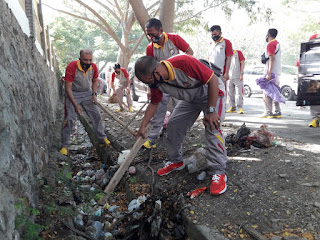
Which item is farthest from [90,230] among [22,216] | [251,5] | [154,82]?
[251,5]

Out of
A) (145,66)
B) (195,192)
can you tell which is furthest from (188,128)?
(145,66)

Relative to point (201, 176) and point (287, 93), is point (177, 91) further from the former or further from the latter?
point (287, 93)

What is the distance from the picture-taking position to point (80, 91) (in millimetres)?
5332

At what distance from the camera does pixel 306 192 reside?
2893mm

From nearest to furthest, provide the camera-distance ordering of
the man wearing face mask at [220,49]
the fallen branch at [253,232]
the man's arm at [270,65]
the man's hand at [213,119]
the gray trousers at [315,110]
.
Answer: the fallen branch at [253,232] < the man's hand at [213,119] < the gray trousers at [315,110] < the man wearing face mask at [220,49] < the man's arm at [270,65]

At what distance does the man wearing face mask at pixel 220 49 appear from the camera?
20.1ft

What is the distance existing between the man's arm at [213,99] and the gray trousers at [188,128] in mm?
135

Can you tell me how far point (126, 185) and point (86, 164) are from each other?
1873mm

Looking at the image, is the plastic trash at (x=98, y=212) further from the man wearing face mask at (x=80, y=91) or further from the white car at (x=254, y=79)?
the white car at (x=254, y=79)

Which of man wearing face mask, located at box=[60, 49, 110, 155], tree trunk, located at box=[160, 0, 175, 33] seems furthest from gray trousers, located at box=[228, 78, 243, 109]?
man wearing face mask, located at box=[60, 49, 110, 155]

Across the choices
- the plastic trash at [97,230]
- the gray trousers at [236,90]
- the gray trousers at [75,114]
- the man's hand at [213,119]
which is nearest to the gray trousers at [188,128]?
the man's hand at [213,119]

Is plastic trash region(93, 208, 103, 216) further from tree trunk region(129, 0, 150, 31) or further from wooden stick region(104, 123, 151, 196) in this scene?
tree trunk region(129, 0, 150, 31)

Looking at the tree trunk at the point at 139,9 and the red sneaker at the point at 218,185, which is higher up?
the tree trunk at the point at 139,9

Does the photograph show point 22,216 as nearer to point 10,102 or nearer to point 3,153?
point 3,153
